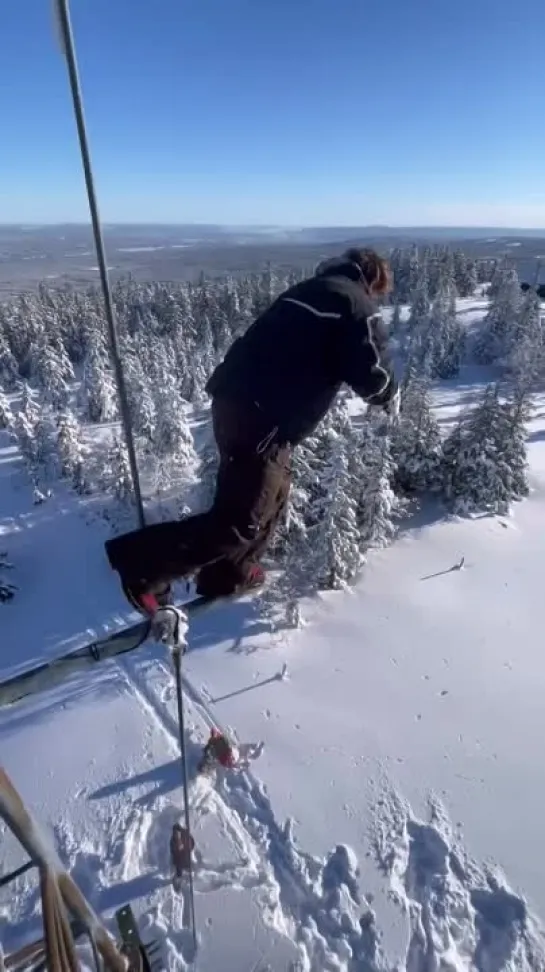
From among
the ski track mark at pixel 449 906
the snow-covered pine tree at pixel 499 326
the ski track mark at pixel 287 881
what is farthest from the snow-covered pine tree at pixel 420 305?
the ski track mark at pixel 287 881

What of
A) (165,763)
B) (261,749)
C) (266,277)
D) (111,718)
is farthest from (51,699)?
(266,277)

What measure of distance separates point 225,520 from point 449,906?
12529 mm

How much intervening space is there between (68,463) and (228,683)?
755 inches

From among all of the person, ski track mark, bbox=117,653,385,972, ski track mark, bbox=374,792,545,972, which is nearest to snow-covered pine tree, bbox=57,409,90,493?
ski track mark, bbox=117,653,385,972

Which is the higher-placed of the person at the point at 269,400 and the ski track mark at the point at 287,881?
the person at the point at 269,400

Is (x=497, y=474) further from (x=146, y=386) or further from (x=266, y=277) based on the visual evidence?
(x=266, y=277)

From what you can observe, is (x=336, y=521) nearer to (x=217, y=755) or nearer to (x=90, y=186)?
(x=217, y=755)

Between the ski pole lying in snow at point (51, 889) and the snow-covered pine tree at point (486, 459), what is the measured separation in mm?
27022

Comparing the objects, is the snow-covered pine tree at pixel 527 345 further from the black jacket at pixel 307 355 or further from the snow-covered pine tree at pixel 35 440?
the black jacket at pixel 307 355

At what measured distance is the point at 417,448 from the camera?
27672 millimetres

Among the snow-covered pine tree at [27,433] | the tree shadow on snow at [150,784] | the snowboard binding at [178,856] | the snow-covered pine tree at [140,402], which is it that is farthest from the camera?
the snow-covered pine tree at [140,402]

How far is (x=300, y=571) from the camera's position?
869 inches

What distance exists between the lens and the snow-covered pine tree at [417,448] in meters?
27.6

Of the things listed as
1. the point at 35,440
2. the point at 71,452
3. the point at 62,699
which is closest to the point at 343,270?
the point at 62,699
